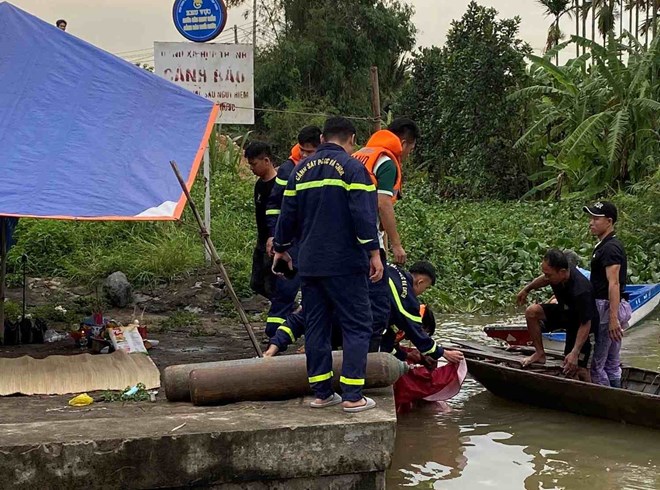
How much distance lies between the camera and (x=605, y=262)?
729 cm

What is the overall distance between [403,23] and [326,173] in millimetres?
27637

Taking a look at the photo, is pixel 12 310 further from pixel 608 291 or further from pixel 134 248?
pixel 608 291

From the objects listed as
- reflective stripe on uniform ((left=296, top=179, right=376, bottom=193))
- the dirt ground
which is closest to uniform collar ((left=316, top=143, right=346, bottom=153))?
reflective stripe on uniform ((left=296, top=179, right=376, bottom=193))

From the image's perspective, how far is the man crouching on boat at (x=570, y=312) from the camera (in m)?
7.34

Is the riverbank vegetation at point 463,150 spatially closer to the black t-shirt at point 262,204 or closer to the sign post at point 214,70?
the sign post at point 214,70

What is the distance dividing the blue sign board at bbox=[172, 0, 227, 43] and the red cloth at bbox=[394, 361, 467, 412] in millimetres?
5868

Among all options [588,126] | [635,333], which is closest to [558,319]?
[635,333]

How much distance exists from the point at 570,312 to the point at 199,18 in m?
6.48

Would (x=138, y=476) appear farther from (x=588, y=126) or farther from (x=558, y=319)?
(x=588, y=126)

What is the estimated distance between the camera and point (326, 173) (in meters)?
5.41

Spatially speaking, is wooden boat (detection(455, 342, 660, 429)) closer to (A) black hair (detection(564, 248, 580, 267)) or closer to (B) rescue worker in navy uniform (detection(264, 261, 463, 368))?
(A) black hair (detection(564, 248, 580, 267))

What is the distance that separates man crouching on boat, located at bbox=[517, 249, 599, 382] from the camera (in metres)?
7.34

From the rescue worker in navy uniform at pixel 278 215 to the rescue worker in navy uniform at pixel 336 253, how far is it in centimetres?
169

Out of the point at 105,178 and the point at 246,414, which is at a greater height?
the point at 105,178
